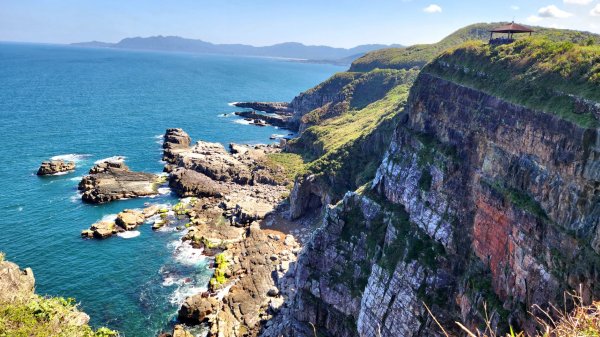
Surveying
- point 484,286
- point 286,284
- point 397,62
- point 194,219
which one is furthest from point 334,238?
point 397,62

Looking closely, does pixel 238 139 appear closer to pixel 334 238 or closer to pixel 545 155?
pixel 334 238

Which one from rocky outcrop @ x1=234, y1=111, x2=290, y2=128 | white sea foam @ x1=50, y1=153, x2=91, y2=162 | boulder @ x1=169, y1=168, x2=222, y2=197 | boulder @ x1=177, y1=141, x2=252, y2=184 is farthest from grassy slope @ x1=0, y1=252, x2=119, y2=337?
rocky outcrop @ x1=234, y1=111, x2=290, y2=128

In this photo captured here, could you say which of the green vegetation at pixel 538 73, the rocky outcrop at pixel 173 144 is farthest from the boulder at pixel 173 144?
the green vegetation at pixel 538 73

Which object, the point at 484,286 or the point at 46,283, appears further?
the point at 46,283

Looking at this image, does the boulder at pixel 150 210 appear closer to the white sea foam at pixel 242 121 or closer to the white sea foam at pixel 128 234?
the white sea foam at pixel 128 234

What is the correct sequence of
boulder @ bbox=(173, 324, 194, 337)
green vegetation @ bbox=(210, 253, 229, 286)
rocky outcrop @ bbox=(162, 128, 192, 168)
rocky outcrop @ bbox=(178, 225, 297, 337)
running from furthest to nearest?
rocky outcrop @ bbox=(162, 128, 192, 168), green vegetation @ bbox=(210, 253, 229, 286), rocky outcrop @ bbox=(178, 225, 297, 337), boulder @ bbox=(173, 324, 194, 337)

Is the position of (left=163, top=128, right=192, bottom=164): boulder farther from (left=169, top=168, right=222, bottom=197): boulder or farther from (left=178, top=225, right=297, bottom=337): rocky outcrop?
(left=178, top=225, right=297, bottom=337): rocky outcrop

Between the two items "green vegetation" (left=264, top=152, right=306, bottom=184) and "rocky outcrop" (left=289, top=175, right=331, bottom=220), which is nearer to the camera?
"rocky outcrop" (left=289, top=175, right=331, bottom=220)
